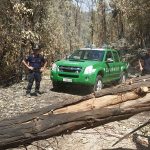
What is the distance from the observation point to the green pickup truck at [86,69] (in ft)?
46.6

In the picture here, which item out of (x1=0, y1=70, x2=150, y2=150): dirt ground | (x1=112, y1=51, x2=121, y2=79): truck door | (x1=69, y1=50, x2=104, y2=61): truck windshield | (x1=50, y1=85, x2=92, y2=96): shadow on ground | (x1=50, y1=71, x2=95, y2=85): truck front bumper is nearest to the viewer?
(x1=0, y1=70, x2=150, y2=150): dirt ground

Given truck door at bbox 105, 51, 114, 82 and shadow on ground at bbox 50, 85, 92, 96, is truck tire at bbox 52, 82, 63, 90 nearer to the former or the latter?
shadow on ground at bbox 50, 85, 92, 96

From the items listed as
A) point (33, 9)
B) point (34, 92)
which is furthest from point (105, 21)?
point (34, 92)

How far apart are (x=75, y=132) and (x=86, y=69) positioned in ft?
22.0

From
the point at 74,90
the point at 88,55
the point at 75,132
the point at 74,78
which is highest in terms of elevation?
the point at 88,55

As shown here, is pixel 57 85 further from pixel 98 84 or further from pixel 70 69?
pixel 98 84

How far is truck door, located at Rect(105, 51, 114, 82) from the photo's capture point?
1543 centimetres

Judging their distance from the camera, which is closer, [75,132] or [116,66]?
[75,132]

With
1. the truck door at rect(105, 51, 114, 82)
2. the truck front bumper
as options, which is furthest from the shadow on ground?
the truck door at rect(105, 51, 114, 82)

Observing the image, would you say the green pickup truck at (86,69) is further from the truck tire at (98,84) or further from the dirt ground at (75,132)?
the dirt ground at (75,132)

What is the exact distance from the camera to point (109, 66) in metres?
15.7

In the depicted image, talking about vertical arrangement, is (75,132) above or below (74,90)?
above

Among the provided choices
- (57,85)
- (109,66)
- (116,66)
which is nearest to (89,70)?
(57,85)

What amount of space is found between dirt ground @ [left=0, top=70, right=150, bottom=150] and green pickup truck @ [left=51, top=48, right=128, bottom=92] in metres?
0.59
